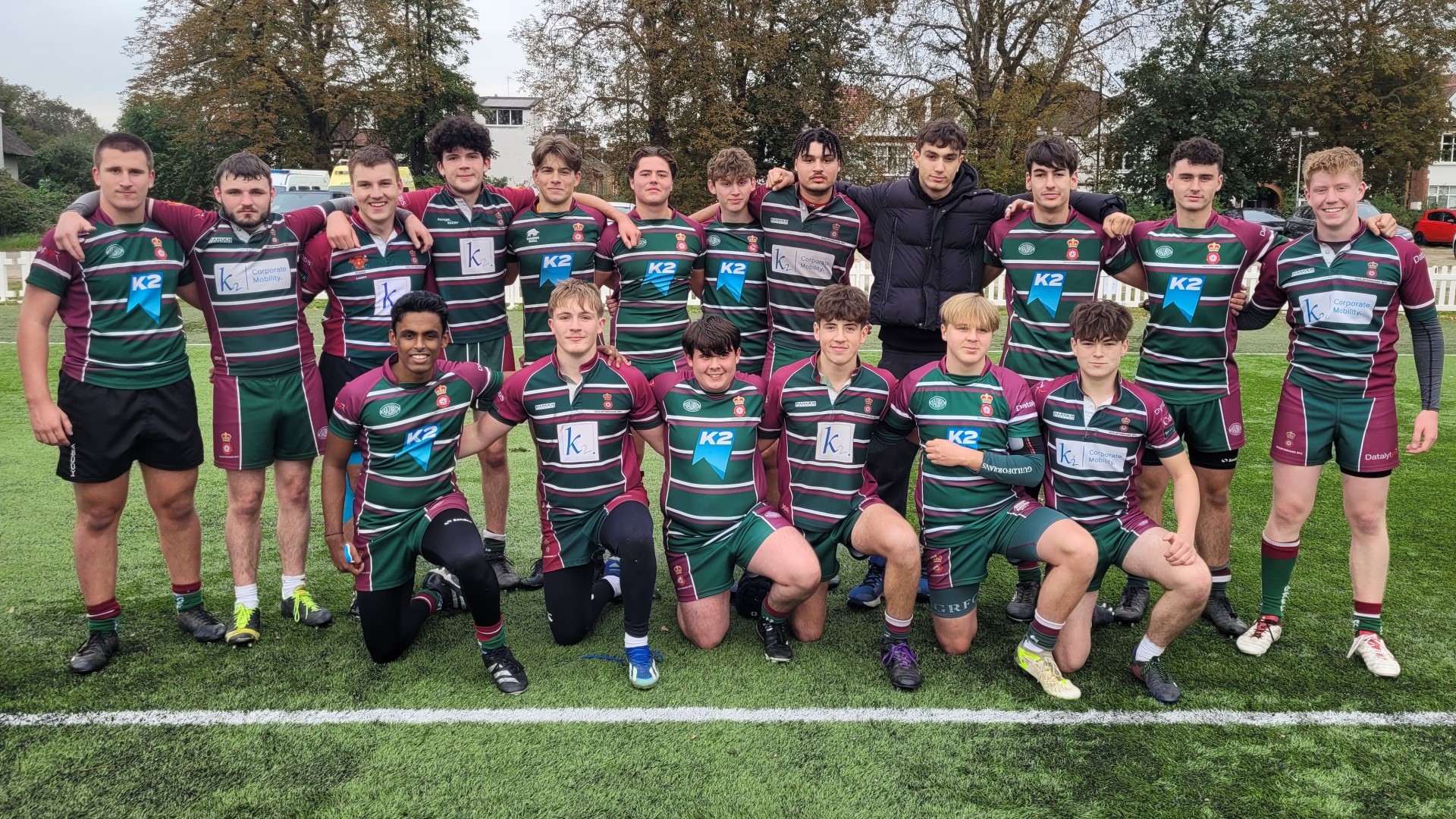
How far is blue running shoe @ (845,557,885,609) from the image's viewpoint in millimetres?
4434

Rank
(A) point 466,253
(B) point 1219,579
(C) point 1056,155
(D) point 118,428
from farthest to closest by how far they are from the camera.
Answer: (A) point 466,253 < (B) point 1219,579 < (C) point 1056,155 < (D) point 118,428

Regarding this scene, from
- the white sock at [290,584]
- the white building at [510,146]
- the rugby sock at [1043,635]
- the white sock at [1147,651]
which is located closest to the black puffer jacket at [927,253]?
the rugby sock at [1043,635]

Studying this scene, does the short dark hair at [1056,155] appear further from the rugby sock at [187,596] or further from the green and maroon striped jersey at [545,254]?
the rugby sock at [187,596]

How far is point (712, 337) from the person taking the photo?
12.5ft

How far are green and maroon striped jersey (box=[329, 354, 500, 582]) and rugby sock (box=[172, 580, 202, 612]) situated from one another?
926 mm

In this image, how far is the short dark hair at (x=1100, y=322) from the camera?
11.8 ft

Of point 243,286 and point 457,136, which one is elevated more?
point 457,136

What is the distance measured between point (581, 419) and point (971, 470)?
5.10 feet

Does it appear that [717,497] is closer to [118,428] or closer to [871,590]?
[871,590]

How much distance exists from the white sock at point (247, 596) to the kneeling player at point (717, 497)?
5.72 ft

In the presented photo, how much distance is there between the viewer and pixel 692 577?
3.91 m

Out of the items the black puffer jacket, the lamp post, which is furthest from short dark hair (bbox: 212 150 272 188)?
the lamp post

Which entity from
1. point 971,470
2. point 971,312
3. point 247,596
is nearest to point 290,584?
point 247,596

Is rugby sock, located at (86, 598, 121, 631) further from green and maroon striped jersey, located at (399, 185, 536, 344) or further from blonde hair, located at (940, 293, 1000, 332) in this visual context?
blonde hair, located at (940, 293, 1000, 332)
